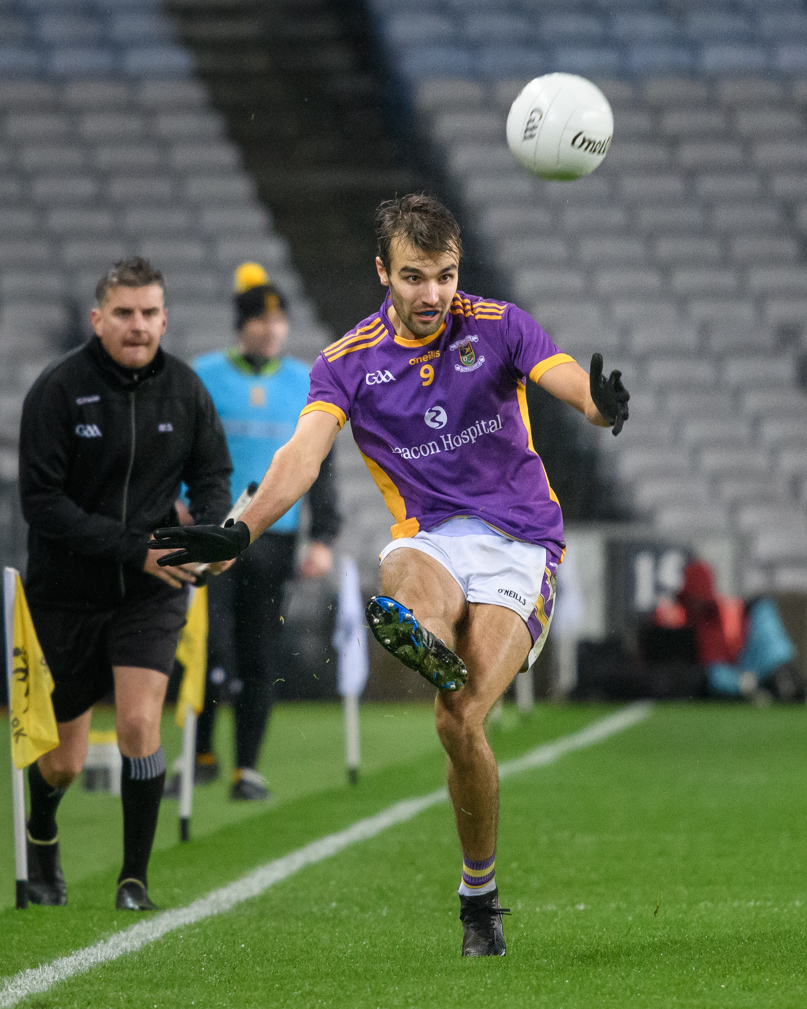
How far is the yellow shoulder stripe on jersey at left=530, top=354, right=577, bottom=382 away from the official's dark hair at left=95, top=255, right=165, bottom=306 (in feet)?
4.14

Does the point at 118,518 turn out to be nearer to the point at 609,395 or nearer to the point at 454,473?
the point at 454,473

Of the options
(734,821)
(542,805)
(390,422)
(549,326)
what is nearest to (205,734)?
(542,805)

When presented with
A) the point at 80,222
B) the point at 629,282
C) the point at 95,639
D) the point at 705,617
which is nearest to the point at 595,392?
the point at 95,639

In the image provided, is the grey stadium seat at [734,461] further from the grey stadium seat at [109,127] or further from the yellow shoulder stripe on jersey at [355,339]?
the yellow shoulder stripe on jersey at [355,339]

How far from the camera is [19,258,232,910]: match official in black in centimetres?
456

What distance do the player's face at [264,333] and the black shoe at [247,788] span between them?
191 cm

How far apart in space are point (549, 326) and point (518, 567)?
12.1m

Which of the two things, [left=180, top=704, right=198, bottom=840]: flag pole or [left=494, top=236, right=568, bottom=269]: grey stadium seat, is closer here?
[left=180, top=704, right=198, bottom=840]: flag pole

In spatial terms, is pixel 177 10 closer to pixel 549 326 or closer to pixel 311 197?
pixel 311 197

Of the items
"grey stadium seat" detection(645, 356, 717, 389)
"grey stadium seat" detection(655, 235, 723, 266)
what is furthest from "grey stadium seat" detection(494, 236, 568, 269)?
"grey stadium seat" detection(645, 356, 717, 389)

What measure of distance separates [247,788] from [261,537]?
1.15 metres

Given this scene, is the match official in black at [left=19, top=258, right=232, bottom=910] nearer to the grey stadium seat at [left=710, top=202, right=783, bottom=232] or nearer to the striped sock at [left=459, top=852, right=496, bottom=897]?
the striped sock at [left=459, top=852, right=496, bottom=897]

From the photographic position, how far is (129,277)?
4.55 m

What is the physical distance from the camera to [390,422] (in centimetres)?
409
